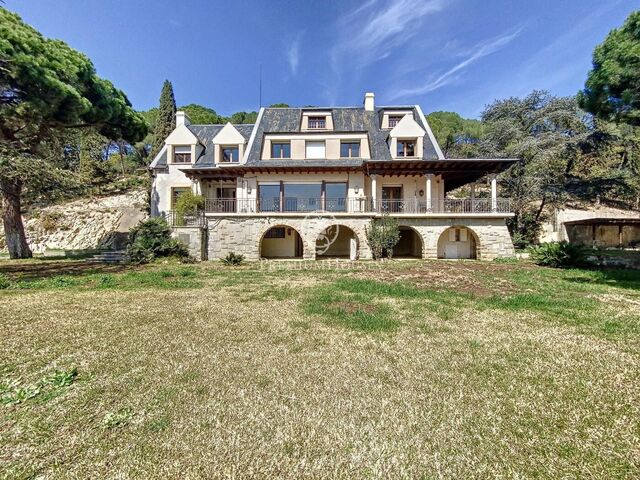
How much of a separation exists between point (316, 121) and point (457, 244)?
13.9 metres

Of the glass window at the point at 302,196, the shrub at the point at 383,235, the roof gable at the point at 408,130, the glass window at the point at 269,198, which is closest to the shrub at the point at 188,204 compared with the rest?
the glass window at the point at 269,198

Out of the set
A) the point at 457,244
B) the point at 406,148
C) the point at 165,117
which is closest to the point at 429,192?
the point at 406,148

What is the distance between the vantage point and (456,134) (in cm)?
3484

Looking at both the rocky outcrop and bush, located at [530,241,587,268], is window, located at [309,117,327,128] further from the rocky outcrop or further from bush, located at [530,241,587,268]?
the rocky outcrop

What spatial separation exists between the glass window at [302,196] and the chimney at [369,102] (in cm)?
900

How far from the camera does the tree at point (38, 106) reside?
11359mm

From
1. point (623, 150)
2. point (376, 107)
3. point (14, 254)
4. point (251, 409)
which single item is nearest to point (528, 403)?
point (251, 409)

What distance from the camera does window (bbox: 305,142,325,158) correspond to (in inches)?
766

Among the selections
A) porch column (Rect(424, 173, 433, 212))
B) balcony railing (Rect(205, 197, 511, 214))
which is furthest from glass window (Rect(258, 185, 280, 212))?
porch column (Rect(424, 173, 433, 212))

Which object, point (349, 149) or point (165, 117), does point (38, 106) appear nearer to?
point (349, 149)

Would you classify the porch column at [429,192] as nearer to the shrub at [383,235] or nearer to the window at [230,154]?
the shrub at [383,235]

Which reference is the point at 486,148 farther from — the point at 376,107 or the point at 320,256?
the point at 320,256

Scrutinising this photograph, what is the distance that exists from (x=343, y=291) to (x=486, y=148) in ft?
74.5

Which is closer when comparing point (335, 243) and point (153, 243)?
Answer: point (153, 243)
